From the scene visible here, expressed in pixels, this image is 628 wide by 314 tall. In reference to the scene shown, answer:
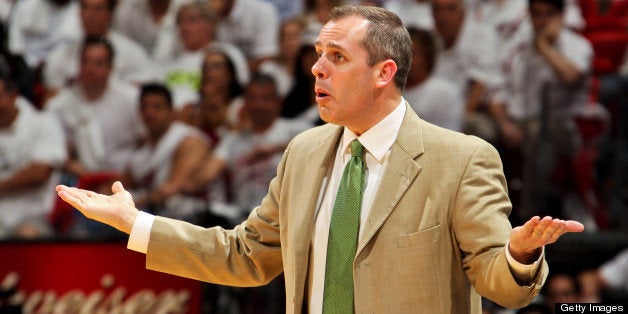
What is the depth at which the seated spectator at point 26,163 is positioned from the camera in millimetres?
6434

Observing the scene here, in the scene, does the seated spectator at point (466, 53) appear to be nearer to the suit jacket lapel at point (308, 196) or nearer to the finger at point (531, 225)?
the suit jacket lapel at point (308, 196)

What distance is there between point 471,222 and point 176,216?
383cm

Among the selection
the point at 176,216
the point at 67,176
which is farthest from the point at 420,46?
the point at 67,176

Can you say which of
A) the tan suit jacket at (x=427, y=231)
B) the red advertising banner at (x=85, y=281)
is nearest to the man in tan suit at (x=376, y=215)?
the tan suit jacket at (x=427, y=231)

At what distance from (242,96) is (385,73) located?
4.20m

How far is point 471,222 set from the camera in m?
2.61

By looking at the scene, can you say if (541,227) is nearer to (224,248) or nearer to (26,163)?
(224,248)

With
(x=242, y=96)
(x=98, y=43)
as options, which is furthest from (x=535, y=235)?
(x=98, y=43)

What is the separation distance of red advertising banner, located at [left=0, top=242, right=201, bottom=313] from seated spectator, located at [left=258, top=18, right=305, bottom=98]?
1976 millimetres

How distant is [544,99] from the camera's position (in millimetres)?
6250

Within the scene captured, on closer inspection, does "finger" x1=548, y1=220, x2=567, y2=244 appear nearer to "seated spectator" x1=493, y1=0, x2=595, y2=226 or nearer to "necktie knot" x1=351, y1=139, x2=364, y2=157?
"necktie knot" x1=351, y1=139, x2=364, y2=157

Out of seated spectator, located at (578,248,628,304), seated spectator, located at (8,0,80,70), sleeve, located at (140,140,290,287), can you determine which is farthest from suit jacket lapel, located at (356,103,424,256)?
seated spectator, located at (8,0,80,70)

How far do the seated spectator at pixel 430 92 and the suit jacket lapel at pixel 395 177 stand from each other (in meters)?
3.74

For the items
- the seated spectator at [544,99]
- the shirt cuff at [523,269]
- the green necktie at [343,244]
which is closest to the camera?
the shirt cuff at [523,269]
